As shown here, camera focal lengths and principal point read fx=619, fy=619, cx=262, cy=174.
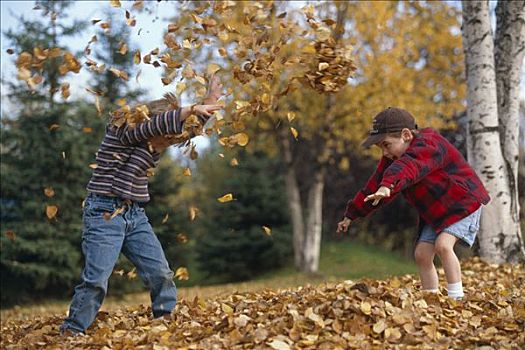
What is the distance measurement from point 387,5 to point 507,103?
7.18 metres

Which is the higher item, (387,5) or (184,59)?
(387,5)

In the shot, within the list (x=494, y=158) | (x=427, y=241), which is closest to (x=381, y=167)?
(x=427, y=241)

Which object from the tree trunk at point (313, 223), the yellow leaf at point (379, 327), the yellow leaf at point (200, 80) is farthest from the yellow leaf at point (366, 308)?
the tree trunk at point (313, 223)

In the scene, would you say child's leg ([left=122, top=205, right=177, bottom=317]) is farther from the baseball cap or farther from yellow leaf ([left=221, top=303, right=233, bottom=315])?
the baseball cap

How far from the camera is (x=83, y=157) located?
14.0 metres

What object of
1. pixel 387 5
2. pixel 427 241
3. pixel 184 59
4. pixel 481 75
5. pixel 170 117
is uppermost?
pixel 387 5

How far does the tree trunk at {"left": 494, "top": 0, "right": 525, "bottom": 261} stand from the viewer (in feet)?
26.5

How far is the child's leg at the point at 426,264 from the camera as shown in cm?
466

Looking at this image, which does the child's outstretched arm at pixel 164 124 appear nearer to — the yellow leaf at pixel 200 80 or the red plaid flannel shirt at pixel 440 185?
the yellow leaf at pixel 200 80

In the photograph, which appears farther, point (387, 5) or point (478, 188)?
point (387, 5)

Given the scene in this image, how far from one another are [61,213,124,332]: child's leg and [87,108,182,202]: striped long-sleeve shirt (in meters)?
0.22

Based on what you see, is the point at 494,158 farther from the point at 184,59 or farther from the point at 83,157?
the point at 83,157

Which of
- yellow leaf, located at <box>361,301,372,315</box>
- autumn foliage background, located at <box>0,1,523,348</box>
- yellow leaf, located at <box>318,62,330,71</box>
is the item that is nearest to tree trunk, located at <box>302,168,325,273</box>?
autumn foliage background, located at <box>0,1,523,348</box>

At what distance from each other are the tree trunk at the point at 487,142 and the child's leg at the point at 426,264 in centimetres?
333
